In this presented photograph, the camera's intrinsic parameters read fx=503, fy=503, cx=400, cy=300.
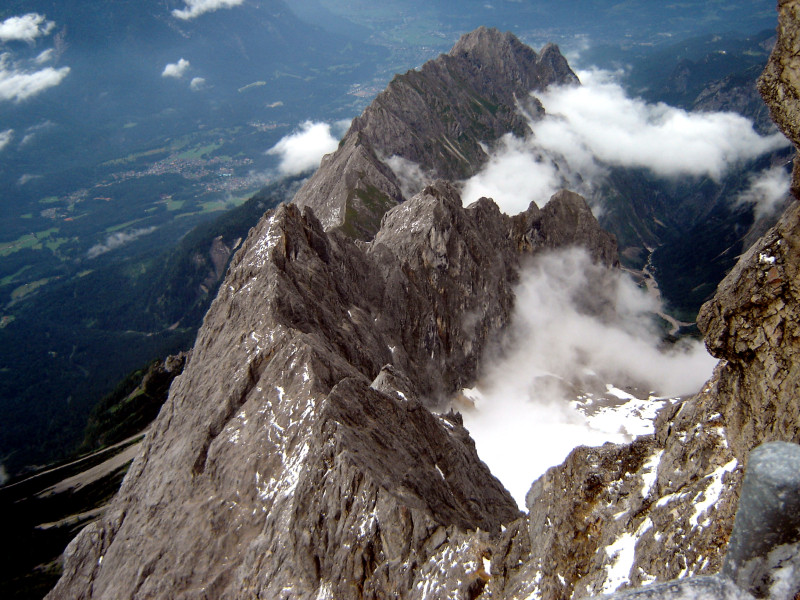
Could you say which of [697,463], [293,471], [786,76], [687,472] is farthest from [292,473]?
[786,76]

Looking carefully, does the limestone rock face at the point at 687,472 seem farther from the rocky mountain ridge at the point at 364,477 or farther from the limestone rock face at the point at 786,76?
the limestone rock face at the point at 786,76

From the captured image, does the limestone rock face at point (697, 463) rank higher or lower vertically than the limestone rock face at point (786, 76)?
lower

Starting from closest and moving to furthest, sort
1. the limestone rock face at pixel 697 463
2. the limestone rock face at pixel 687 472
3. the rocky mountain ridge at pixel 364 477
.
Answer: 1. the limestone rock face at pixel 697 463
2. the limestone rock face at pixel 687 472
3. the rocky mountain ridge at pixel 364 477

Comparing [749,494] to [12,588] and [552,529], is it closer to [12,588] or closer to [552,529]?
[552,529]

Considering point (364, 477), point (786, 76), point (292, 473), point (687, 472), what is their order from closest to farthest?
point (786, 76), point (687, 472), point (364, 477), point (292, 473)

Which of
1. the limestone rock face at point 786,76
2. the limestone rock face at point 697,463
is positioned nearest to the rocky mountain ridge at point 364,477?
the limestone rock face at point 697,463

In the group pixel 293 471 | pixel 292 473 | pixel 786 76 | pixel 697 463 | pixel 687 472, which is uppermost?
pixel 786 76

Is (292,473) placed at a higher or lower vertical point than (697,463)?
lower

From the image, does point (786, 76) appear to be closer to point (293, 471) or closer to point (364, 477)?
point (364, 477)

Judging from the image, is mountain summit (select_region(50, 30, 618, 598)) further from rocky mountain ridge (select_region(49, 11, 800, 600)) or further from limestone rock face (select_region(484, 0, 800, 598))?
limestone rock face (select_region(484, 0, 800, 598))

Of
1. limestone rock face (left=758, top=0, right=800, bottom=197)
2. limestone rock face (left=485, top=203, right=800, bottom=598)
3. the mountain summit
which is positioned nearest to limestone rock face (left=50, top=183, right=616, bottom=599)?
the mountain summit
